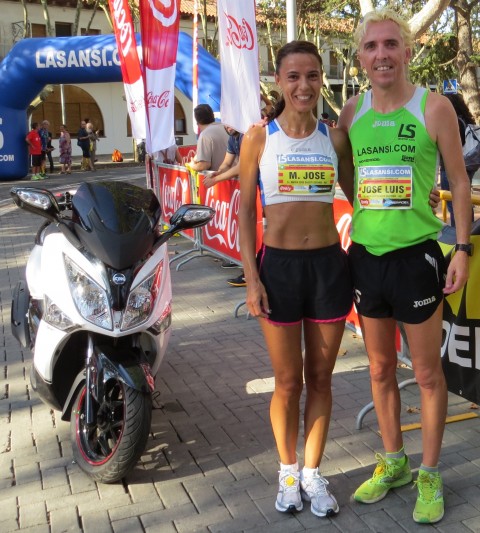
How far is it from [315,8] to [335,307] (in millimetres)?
29028

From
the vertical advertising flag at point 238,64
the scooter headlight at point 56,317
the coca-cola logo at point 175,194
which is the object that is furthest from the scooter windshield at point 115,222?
the coca-cola logo at point 175,194

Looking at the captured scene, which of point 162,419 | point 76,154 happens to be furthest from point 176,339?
point 76,154

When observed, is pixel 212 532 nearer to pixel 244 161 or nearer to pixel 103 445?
pixel 103 445

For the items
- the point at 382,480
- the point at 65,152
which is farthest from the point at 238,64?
the point at 65,152

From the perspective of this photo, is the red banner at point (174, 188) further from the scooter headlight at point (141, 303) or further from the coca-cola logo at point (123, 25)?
the scooter headlight at point (141, 303)

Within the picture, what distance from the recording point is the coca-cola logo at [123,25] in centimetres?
931

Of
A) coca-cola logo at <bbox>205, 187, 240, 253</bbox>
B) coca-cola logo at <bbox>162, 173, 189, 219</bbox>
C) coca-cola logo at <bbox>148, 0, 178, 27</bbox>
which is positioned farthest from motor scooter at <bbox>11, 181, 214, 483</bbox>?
coca-cola logo at <bbox>162, 173, 189, 219</bbox>

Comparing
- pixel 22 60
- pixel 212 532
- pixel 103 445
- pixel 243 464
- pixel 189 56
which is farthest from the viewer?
pixel 22 60

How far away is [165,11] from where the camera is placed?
8.04m

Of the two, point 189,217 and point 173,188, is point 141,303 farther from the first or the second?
point 173,188

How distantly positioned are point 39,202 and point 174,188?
6527 millimetres

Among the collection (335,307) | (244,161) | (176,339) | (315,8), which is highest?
(315,8)

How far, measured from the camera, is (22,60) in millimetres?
18391

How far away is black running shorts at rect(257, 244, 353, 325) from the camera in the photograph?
2963 mm
